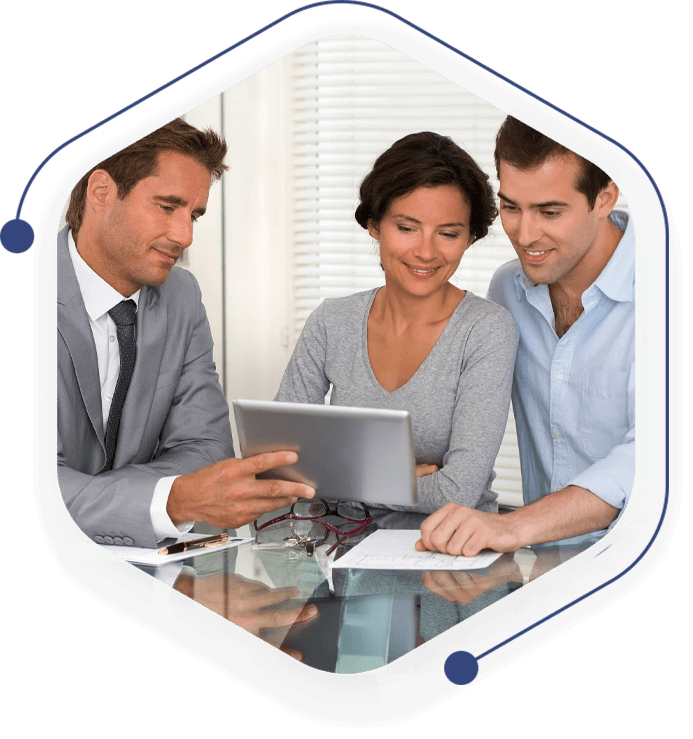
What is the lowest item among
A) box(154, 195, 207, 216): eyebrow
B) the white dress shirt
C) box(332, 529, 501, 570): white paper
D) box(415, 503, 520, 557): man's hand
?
box(332, 529, 501, 570): white paper

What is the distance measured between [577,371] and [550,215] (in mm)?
237

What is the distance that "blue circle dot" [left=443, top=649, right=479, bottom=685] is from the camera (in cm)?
70

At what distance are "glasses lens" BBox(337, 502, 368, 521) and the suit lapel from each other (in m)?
0.39

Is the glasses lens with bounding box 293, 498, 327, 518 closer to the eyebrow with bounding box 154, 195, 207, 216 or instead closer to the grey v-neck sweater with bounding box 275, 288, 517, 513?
the grey v-neck sweater with bounding box 275, 288, 517, 513

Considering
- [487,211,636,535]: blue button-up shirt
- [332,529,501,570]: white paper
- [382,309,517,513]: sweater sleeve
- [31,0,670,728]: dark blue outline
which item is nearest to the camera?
[31,0,670,728]: dark blue outline

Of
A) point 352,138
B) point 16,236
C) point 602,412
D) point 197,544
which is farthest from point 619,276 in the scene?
point 352,138

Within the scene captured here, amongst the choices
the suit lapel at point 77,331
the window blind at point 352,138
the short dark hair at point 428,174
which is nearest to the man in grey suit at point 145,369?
the suit lapel at point 77,331

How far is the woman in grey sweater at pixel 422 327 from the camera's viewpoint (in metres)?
1.27

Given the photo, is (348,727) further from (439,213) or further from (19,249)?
(439,213)

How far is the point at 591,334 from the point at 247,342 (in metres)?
1.19

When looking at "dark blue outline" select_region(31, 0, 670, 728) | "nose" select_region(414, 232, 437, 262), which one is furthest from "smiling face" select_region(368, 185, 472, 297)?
"dark blue outline" select_region(31, 0, 670, 728)

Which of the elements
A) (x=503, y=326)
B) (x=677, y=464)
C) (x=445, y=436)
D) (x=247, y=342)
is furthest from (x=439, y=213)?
(x=247, y=342)

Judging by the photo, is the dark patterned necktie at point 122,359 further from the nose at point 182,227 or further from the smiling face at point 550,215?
the smiling face at point 550,215

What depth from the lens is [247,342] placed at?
229 cm
